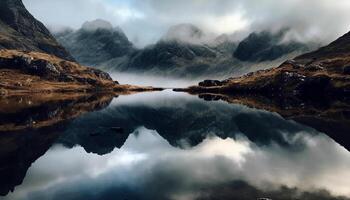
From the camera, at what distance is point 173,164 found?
255 ft

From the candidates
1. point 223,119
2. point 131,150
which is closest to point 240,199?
point 131,150

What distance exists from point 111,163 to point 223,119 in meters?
95.5

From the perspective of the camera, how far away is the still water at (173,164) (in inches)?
2298

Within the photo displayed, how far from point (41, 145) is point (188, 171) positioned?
44983 millimetres

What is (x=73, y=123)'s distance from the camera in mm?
146000

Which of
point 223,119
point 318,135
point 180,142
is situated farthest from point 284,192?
point 223,119

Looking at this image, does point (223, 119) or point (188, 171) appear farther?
point (223, 119)

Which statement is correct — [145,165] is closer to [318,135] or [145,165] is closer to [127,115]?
[318,135]

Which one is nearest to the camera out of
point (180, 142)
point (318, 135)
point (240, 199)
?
point (240, 199)

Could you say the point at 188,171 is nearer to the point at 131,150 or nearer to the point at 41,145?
the point at 131,150

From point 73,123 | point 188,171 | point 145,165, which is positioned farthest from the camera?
point 73,123

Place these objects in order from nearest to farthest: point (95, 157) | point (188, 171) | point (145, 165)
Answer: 1. point (188, 171)
2. point (145, 165)
3. point (95, 157)

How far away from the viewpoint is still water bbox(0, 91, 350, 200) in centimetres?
5838

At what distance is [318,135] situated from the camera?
115250 millimetres
